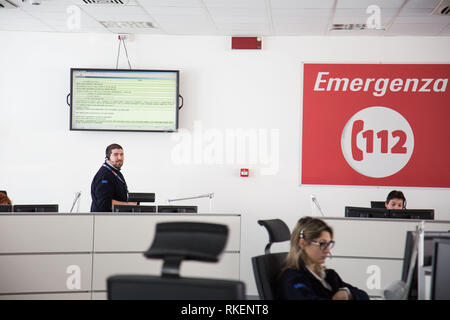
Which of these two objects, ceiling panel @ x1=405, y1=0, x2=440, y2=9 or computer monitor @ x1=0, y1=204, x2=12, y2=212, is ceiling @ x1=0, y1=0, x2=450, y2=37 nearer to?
ceiling panel @ x1=405, y1=0, x2=440, y2=9

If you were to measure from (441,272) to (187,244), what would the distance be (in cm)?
112

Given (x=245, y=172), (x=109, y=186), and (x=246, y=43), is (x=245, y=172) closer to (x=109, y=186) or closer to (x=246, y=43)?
A: (x=246, y=43)

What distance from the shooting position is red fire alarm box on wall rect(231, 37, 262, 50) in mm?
6312

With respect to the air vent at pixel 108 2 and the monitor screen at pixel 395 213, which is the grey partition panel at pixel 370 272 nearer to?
the monitor screen at pixel 395 213

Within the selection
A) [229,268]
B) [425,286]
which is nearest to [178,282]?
[425,286]

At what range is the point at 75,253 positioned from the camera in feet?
14.3

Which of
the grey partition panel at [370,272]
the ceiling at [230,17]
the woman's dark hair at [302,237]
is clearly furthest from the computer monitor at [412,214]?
the ceiling at [230,17]

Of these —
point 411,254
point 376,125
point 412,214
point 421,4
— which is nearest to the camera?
point 411,254

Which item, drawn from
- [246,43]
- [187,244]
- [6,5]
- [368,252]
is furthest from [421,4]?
[187,244]

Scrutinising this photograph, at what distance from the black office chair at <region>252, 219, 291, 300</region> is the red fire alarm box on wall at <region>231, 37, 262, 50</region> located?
151 inches

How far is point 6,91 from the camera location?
6453 millimetres

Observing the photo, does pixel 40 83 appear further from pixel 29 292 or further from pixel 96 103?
pixel 29 292

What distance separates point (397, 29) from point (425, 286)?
173 inches
